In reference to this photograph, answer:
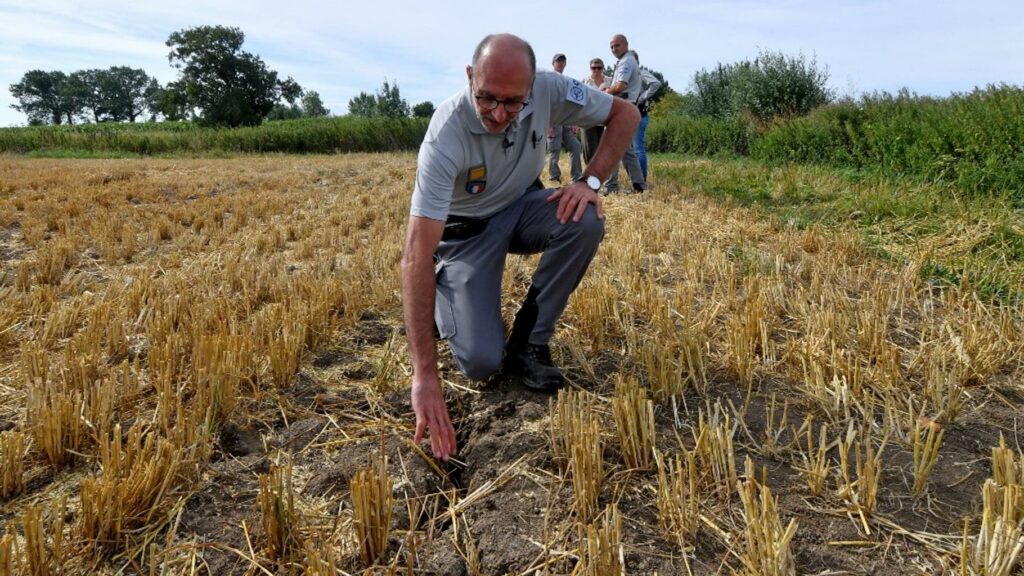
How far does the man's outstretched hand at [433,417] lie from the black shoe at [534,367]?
0.60 metres

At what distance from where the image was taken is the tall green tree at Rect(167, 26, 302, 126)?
4869 cm

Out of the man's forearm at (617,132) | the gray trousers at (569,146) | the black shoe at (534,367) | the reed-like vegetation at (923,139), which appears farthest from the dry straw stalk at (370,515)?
the gray trousers at (569,146)

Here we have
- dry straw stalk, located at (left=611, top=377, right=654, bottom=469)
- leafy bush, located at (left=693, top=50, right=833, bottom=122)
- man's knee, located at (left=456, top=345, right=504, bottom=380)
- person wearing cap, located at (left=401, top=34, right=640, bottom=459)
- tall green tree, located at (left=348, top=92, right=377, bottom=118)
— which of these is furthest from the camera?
tall green tree, located at (left=348, top=92, right=377, bottom=118)

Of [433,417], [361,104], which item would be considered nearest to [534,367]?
[433,417]

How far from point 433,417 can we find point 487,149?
49.8 inches

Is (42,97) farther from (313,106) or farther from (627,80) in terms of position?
(627,80)

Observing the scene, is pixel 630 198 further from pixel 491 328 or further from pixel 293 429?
pixel 293 429

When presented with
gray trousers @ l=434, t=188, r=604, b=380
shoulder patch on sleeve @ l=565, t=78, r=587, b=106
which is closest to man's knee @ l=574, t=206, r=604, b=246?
gray trousers @ l=434, t=188, r=604, b=380

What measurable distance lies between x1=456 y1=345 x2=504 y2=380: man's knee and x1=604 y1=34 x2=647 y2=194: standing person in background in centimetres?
549

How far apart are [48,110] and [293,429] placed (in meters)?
117

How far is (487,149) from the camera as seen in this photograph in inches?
112

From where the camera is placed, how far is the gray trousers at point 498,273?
9.18 feet

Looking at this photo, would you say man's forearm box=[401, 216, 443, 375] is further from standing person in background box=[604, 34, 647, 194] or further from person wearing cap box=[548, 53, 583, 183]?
person wearing cap box=[548, 53, 583, 183]

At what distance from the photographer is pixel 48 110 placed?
3666 inches
